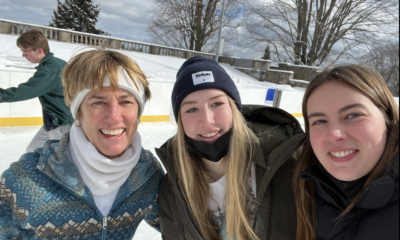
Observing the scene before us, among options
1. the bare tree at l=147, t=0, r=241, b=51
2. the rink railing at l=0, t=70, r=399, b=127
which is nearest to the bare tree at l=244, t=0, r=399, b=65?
the bare tree at l=147, t=0, r=241, b=51

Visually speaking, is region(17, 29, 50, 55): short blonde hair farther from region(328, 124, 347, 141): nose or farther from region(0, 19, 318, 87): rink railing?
region(0, 19, 318, 87): rink railing

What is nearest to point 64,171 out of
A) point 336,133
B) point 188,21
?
point 336,133

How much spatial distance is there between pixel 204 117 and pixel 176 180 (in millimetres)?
443

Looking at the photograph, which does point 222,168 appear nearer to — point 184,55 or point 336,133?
point 336,133

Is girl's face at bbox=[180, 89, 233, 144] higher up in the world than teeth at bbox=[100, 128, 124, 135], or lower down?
higher up

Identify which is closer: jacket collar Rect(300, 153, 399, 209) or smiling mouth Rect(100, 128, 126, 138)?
jacket collar Rect(300, 153, 399, 209)

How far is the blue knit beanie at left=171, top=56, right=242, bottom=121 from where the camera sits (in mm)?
1579

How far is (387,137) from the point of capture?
92 cm

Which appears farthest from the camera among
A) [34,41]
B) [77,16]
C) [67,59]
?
[77,16]

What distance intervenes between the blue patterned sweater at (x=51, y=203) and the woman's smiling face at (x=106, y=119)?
171mm

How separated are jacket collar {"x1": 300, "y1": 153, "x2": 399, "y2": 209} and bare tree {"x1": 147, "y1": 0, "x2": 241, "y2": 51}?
2227 cm

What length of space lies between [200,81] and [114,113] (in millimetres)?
Result: 540

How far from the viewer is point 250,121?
6.02 ft

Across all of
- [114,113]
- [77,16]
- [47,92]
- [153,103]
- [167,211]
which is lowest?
[153,103]
